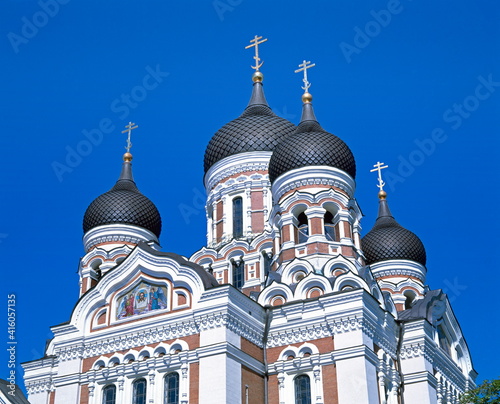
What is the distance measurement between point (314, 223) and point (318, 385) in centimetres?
445

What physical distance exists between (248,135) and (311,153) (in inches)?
146

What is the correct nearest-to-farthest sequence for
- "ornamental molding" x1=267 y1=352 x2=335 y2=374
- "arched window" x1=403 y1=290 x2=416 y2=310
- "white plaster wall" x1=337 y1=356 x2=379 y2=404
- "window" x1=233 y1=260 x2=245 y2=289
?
"white plaster wall" x1=337 y1=356 x2=379 y2=404 → "ornamental molding" x1=267 y1=352 x2=335 y2=374 → "window" x1=233 y1=260 x2=245 y2=289 → "arched window" x1=403 y1=290 x2=416 y2=310

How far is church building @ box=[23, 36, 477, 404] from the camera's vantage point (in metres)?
16.5

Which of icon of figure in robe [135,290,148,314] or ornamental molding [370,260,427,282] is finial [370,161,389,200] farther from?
icon of figure in robe [135,290,148,314]

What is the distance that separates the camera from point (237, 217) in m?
23.0

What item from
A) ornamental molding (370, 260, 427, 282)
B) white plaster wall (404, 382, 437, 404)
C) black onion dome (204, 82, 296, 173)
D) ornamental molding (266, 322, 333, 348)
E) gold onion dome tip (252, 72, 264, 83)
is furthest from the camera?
gold onion dome tip (252, 72, 264, 83)

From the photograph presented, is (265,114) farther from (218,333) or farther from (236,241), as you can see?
(218,333)

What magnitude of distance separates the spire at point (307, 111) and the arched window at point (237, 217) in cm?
280

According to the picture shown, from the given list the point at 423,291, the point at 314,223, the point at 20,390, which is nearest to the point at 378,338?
the point at 314,223

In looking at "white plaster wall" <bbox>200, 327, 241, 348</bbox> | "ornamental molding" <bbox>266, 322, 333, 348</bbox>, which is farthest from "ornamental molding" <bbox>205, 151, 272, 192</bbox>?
"white plaster wall" <bbox>200, 327, 241, 348</bbox>

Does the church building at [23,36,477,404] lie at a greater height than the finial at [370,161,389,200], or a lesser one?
lesser

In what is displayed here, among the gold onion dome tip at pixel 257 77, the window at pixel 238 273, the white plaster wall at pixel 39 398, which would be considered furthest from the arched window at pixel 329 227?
the white plaster wall at pixel 39 398

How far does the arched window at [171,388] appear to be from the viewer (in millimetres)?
16422

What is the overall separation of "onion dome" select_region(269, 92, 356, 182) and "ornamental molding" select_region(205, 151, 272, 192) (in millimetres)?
2047
